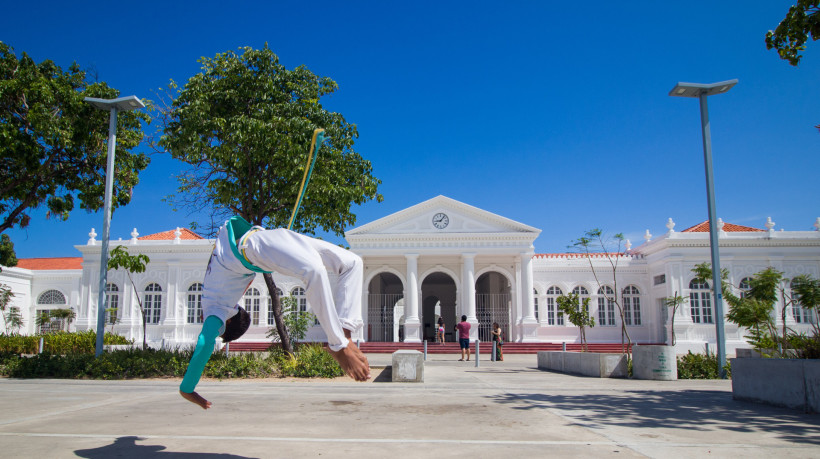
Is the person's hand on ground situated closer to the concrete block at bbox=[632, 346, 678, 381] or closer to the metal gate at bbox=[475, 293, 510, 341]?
the concrete block at bbox=[632, 346, 678, 381]

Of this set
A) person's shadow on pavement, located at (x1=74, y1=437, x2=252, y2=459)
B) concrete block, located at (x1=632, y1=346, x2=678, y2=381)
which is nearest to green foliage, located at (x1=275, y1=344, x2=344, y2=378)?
concrete block, located at (x1=632, y1=346, x2=678, y2=381)

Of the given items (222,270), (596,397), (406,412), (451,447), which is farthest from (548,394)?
(222,270)

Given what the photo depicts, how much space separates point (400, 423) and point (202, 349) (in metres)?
2.61

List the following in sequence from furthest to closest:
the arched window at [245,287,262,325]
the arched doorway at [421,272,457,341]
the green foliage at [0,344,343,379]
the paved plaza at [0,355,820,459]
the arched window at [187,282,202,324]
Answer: the arched doorway at [421,272,457,341] → the arched window at [245,287,262,325] → the arched window at [187,282,202,324] → the green foliage at [0,344,343,379] → the paved plaza at [0,355,820,459]

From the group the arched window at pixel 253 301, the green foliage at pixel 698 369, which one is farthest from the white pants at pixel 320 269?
the arched window at pixel 253 301

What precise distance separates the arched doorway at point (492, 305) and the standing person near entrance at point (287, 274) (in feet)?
83.5

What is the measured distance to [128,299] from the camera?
30.2 m

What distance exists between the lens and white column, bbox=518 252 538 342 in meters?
27.2

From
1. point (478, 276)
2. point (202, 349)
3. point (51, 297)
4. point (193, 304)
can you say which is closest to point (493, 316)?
point (478, 276)

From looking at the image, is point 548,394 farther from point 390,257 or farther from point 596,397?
point 390,257

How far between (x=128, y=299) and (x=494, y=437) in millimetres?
30010

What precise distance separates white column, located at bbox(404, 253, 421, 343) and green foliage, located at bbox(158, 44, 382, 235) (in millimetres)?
12847

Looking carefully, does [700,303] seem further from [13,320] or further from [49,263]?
[49,263]

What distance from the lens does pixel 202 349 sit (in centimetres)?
428
